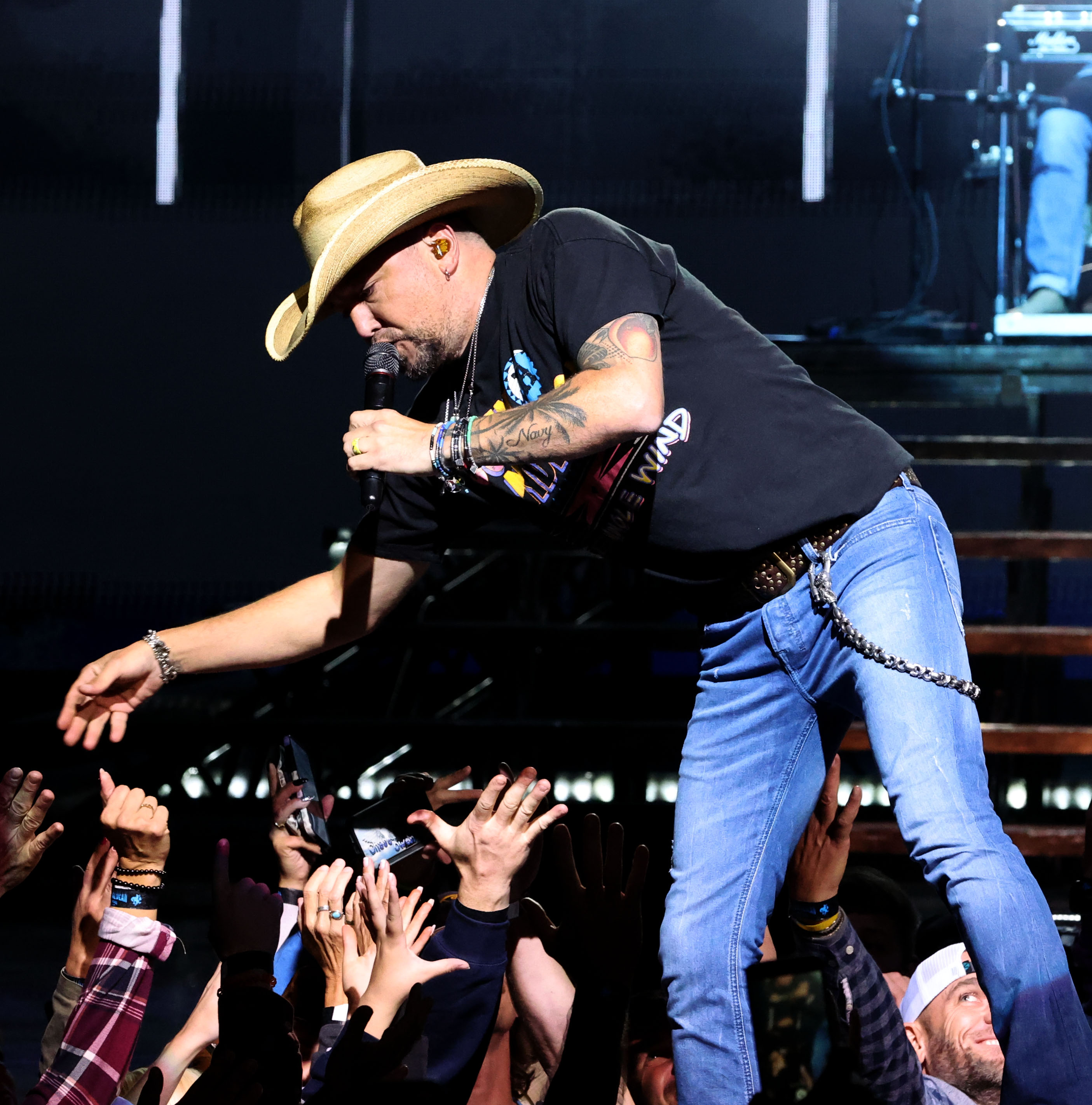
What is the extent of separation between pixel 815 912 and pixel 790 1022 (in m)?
0.71

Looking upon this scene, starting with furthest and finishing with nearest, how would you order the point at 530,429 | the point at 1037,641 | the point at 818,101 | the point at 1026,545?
the point at 818,101, the point at 1026,545, the point at 1037,641, the point at 530,429

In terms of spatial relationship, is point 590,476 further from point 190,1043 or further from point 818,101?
point 818,101

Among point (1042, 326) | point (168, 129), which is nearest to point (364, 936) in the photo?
point (1042, 326)

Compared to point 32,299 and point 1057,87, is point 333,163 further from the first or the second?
point 1057,87

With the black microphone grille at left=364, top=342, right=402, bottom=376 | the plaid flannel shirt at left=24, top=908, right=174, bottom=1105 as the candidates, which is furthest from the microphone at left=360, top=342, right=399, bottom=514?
the plaid flannel shirt at left=24, top=908, right=174, bottom=1105

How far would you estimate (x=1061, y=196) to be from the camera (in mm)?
5590

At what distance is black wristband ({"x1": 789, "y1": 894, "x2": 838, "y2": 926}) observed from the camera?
2.05 m

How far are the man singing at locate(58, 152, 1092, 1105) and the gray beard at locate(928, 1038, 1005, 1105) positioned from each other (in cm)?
→ 54

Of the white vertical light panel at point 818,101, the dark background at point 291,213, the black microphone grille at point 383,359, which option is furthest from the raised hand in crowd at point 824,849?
the white vertical light panel at point 818,101

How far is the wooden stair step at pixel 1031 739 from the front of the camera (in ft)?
14.8

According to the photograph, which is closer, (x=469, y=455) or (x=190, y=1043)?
(x=469, y=455)

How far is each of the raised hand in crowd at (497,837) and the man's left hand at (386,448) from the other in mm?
477

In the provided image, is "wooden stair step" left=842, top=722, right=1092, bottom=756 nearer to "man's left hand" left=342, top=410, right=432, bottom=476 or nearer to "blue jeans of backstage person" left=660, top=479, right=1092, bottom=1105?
"blue jeans of backstage person" left=660, top=479, right=1092, bottom=1105

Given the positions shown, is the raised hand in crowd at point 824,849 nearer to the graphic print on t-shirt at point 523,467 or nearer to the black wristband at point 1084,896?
the black wristband at point 1084,896
